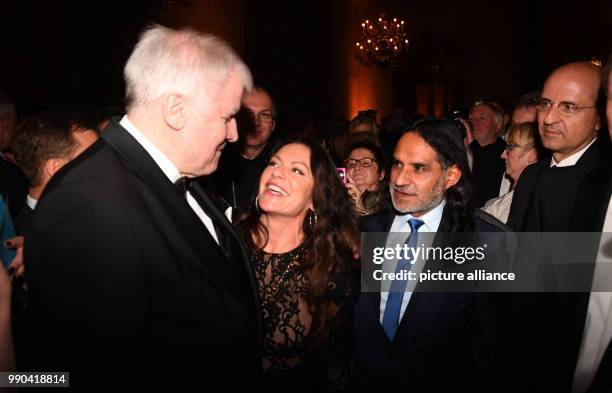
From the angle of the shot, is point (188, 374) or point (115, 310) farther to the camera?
point (188, 374)

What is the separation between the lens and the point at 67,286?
3.78 feet

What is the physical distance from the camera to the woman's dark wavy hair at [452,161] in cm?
227

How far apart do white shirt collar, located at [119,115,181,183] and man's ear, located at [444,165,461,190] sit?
1.34 metres

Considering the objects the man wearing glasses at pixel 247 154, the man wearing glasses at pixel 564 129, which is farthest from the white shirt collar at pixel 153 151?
the man wearing glasses at pixel 247 154

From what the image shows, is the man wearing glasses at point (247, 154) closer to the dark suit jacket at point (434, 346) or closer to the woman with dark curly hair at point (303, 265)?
the woman with dark curly hair at point (303, 265)

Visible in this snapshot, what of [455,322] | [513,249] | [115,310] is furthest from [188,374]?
[513,249]

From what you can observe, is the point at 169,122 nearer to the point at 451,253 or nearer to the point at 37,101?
the point at 451,253

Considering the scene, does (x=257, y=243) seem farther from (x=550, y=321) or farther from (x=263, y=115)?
(x=263, y=115)

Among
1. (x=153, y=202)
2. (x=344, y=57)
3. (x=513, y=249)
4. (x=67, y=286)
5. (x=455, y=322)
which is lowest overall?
(x=455, y=322)

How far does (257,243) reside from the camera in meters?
2.36

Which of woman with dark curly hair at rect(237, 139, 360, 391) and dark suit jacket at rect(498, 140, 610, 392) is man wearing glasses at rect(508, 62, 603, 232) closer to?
dark suit jacket at rect(498, 140, 610, 392)

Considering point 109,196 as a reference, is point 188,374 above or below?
below

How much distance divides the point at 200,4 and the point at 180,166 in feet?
27.0

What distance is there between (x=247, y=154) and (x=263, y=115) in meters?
0.32
